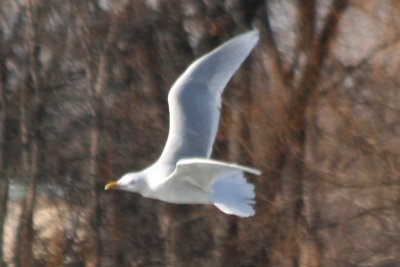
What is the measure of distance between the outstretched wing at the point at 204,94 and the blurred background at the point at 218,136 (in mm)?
2419

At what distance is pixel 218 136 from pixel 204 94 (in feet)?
12.1

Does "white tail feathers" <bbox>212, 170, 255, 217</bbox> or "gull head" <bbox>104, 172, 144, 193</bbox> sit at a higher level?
"gull head" <bbox>104, 172, 144, 193</bbox>

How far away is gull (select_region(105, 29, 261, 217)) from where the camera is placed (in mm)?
6977

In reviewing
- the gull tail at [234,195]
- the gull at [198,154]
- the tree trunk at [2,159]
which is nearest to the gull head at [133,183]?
the gull at [198,154]

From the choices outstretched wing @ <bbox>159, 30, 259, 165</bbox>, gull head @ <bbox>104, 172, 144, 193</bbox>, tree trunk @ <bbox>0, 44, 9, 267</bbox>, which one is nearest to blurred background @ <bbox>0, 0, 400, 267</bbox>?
tree trunk @ <bbox>0, 44, 9, 267</bbox>

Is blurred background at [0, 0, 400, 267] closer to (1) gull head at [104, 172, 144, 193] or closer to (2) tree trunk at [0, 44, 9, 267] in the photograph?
(2) tree trunk at [0, 44, 9, 267]

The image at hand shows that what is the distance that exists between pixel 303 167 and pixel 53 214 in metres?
2.80

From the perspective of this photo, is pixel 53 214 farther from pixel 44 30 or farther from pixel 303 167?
pixel 303 167

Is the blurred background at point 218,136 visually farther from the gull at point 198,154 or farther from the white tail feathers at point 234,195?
the white tail feathers at point 234,195

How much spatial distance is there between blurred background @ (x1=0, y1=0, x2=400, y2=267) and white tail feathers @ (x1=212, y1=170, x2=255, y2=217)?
280 cm

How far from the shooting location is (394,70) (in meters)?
9.83

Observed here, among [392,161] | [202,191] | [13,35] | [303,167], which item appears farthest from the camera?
[13,35]

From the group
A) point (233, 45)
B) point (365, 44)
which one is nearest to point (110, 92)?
point (365, 44)

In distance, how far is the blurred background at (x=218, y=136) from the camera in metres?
10.1
